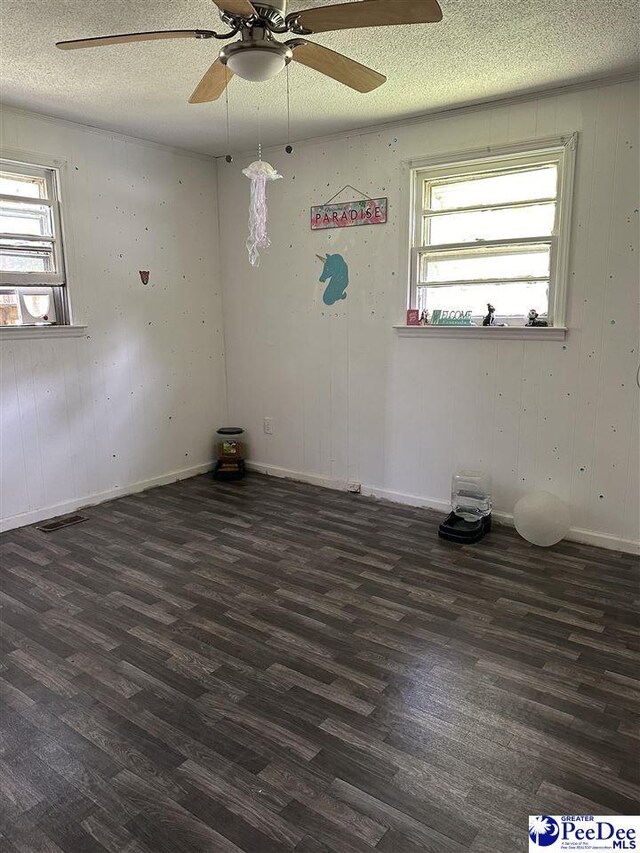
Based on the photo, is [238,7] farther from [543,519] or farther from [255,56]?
[543,519]

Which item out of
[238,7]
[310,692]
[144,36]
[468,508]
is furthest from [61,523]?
[238,7]

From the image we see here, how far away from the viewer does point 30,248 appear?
375 cm

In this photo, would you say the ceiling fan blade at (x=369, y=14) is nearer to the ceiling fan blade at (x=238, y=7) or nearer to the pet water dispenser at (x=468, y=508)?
the ceiling fan blade at (x=238, y=7)

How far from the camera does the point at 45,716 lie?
2049 millimetres

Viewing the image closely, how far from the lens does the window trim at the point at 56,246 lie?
11.9ft

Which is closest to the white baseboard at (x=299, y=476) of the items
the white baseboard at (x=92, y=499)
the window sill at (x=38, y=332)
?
the white baseboard at (x=92, y=499)

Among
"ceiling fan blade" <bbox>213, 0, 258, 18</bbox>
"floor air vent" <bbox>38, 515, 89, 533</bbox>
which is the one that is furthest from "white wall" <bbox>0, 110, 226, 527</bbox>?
"ceiling fan blade" <bbox>213, 0, 258, 18</bbox>

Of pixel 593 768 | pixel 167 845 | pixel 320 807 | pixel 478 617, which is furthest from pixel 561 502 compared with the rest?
pixel 167 845

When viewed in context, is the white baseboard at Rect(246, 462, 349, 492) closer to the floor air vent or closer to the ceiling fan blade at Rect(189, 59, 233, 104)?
the floor air vent

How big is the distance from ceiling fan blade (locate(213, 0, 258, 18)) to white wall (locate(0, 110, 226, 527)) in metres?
2.42

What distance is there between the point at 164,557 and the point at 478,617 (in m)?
1.76

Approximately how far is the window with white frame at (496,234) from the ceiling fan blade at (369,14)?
71.5 inches

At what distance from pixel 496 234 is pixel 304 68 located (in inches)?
58.8

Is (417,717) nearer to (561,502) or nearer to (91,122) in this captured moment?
(561,502)
